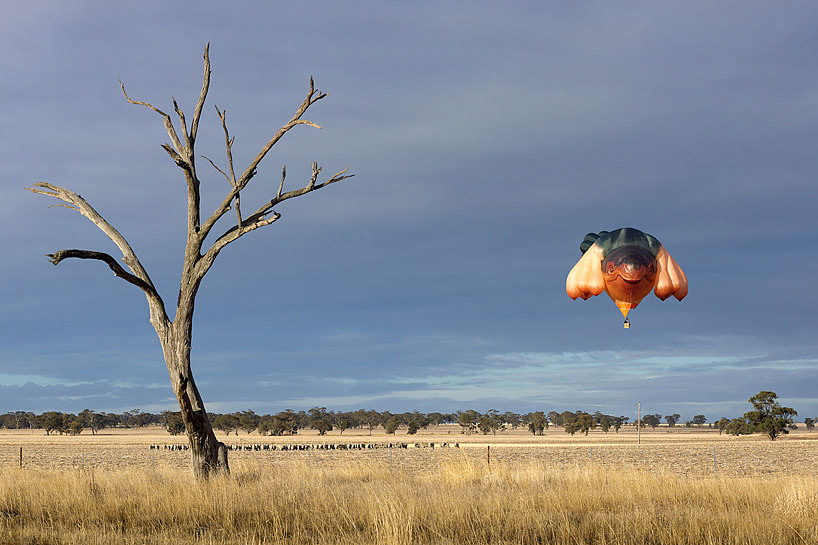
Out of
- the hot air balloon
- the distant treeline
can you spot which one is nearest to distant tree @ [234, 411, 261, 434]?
the distant treeline

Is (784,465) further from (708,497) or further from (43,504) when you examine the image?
(43,504)

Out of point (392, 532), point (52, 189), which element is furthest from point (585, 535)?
point (52, 189)

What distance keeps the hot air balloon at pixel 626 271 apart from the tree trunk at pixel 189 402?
1411cm

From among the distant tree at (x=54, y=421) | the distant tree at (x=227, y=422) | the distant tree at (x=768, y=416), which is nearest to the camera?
the distant tree at (x=768, y=416)

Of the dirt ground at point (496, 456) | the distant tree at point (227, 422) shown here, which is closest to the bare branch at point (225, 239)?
the dirt ground at point (496, 456)

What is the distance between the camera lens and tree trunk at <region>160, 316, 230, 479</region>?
1675 cm

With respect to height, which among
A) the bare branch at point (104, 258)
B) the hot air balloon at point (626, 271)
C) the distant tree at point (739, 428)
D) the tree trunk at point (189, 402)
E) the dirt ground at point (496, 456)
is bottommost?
the dirt ground at point (496, 456)

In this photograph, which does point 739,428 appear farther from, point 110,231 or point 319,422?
point 110,231

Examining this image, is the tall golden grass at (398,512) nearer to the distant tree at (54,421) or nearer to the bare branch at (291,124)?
the bare branch at (291,124)

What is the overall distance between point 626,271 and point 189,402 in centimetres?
1444

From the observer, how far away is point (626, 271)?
981 inches

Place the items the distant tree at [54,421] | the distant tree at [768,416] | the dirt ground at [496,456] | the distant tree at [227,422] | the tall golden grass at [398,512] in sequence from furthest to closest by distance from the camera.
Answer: the distant tree at [227,422], the distant tree at [54,421], the distant tree at [768,416], the dirt ground at [496,456], the tall golden grass at [398,512]

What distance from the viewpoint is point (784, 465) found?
4512 cm

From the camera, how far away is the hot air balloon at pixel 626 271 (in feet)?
82.0
